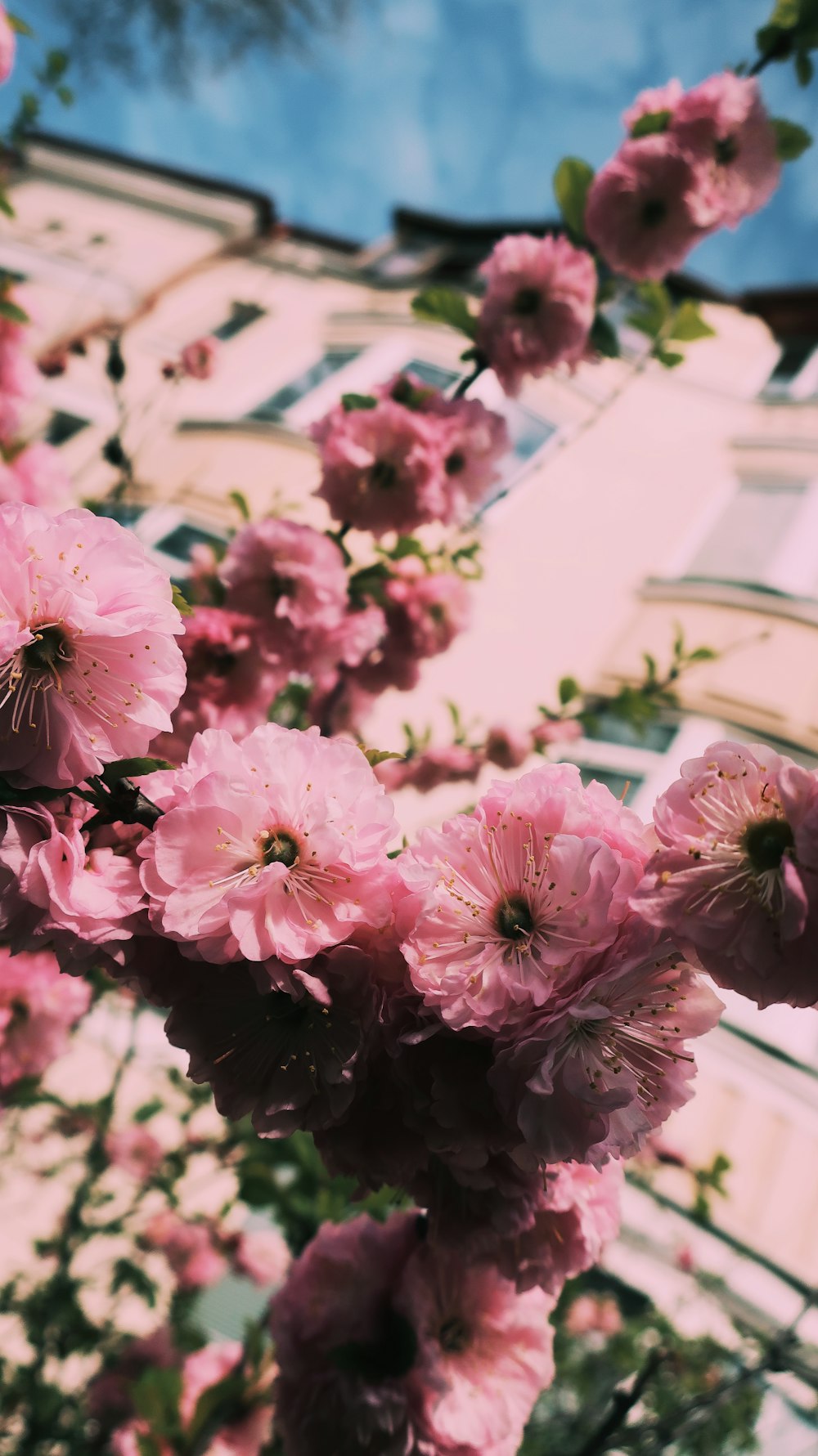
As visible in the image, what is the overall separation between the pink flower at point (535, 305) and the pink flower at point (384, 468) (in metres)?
0.22

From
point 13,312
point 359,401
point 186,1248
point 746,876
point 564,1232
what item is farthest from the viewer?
point 186,1248

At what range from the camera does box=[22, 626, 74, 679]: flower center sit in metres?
0.85

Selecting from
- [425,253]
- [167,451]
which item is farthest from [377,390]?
[425,253]

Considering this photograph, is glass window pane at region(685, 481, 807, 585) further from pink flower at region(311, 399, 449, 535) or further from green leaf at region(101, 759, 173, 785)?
green leaf at region(101, 759, 173, 785)

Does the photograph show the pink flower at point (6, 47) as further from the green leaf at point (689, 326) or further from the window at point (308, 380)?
the window at point (308, 380)

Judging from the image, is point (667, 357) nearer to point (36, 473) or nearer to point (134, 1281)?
point (36, 473)

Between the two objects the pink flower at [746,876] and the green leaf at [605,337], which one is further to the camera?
the green leaf at [605,337]

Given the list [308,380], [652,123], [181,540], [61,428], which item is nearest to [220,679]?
[652,123]

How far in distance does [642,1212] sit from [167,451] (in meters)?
6.80

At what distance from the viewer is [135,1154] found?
11.9 ft

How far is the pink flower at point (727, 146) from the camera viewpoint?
1.83 metres

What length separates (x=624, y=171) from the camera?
1852 millimetres

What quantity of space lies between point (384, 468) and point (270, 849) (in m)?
1.35

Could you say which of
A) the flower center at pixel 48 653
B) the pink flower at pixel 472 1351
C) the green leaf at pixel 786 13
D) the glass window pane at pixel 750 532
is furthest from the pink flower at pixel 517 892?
the glass window pane at pixel 750 532
